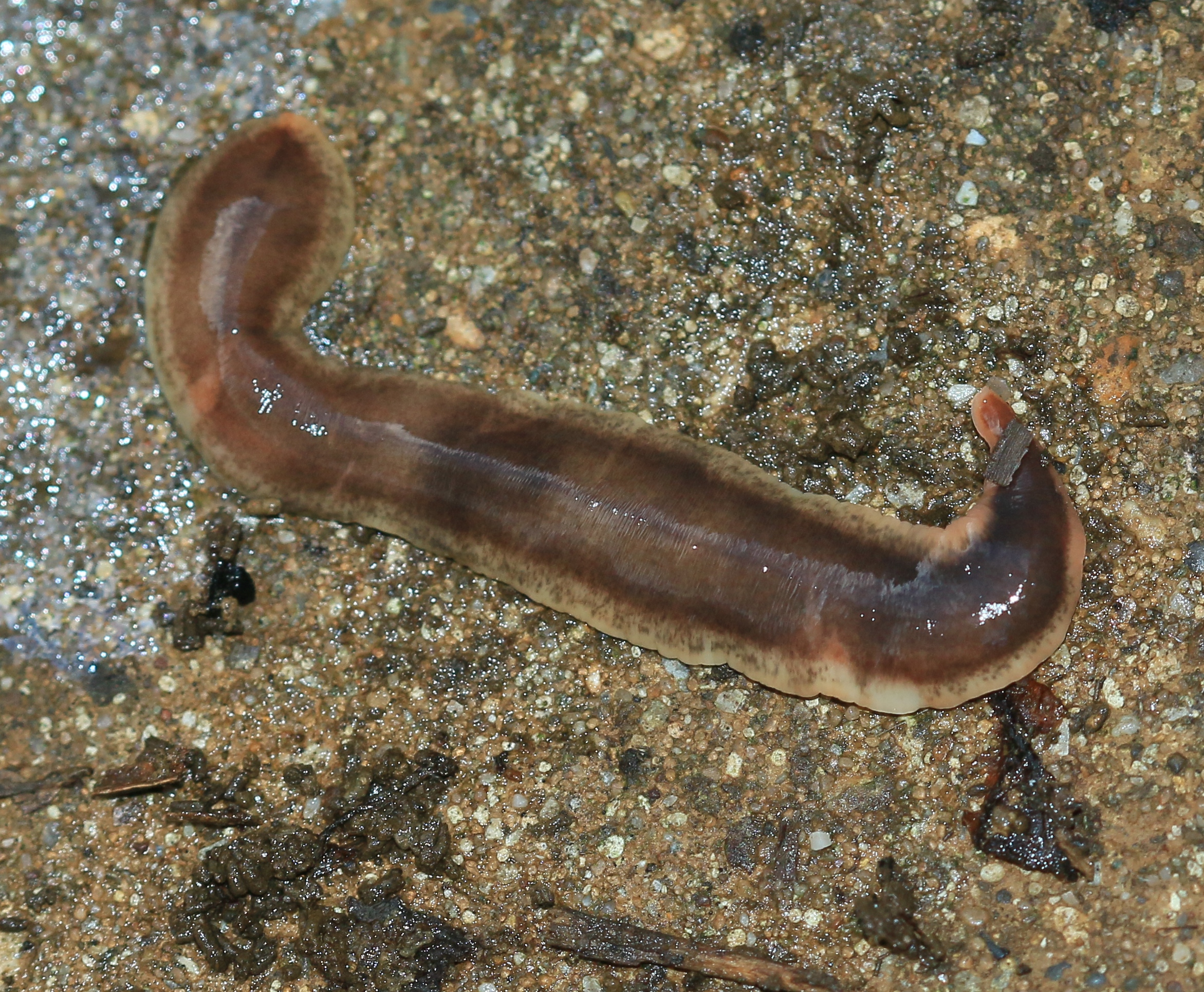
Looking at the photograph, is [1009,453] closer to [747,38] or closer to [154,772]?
[747,38]

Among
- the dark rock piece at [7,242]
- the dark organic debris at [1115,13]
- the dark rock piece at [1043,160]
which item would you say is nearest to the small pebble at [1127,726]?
the dark rock piece at [1043,160]

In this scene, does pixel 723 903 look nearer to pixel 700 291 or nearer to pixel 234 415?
pixel 700 291

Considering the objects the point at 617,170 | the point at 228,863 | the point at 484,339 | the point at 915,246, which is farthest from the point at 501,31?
the point at 228,863

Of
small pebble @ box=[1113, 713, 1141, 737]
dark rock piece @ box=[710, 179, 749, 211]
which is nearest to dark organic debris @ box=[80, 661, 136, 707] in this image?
dark rock piece @ box=[710, 179, 749, 211]

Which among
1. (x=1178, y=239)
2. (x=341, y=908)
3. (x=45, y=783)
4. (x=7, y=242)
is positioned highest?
(x=1178, y=239)

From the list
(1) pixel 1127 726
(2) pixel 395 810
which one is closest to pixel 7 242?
(2) pixel 395 810

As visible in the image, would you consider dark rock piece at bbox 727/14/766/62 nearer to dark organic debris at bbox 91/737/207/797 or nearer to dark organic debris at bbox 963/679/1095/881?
dark organic debris at bbox 963/679/1095/881
